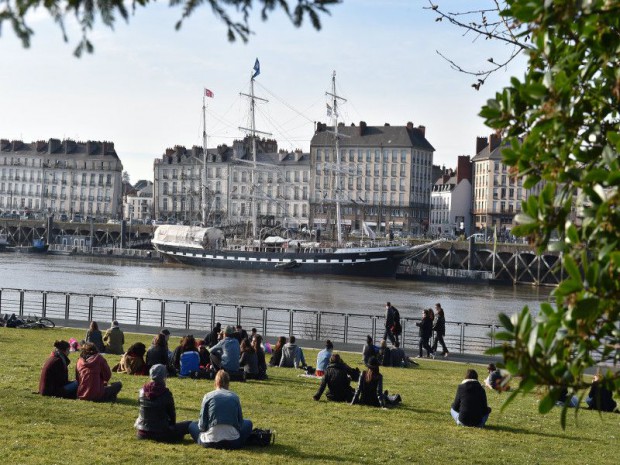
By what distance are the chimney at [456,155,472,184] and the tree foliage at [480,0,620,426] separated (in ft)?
414

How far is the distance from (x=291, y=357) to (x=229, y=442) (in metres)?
9.52

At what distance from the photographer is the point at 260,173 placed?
465 feet

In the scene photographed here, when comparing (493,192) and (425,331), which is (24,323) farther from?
(493,192)

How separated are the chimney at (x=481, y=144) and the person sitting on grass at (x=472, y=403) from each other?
4578 inches

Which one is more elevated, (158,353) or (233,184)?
(233,184)

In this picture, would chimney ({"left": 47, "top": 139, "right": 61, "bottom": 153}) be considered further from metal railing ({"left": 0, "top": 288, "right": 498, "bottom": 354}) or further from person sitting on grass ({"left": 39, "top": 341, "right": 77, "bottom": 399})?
person sitting on grass ({"left": 39, "top": 341, "right": 77, "bottom": 399})

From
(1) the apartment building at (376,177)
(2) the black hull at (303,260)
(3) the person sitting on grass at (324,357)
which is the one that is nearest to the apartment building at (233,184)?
(1) the apartment building at (376,177)

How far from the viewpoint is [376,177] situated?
448 ft

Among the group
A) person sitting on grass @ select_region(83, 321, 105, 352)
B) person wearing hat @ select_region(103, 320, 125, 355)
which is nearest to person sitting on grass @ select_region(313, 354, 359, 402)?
person sitting on grass @ select_region(83, 321, 105, 352)

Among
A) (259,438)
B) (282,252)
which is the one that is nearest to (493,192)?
(282,252)

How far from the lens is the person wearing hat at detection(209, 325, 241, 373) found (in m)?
17.3

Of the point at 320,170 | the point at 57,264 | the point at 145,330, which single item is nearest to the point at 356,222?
the point at 320,170

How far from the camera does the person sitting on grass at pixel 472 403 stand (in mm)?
13859

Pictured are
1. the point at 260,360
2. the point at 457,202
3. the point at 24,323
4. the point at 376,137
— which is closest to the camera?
the point at 260,360
